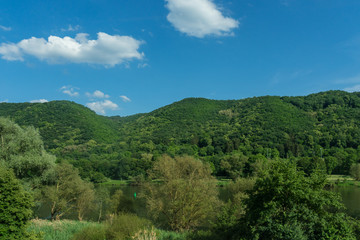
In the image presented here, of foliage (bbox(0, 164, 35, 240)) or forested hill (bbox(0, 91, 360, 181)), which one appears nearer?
foliage (bbox(0, 164, 35, 240))

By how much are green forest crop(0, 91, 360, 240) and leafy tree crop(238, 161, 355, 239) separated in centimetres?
5

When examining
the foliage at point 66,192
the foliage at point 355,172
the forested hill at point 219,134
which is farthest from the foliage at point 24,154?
the foliage at point 355,172

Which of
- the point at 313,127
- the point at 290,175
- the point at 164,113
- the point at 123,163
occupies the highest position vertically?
the point at 164,113

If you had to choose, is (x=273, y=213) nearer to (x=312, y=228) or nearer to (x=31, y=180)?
(x=312, y=228)

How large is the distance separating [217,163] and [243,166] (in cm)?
1480

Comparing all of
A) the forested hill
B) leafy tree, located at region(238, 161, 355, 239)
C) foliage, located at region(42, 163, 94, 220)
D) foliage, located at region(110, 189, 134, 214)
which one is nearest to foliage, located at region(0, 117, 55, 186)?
foliage, located at region(42, 163, 94, 220)

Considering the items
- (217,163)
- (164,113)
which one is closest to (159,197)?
(217,163)

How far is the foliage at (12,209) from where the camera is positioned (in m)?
12.1

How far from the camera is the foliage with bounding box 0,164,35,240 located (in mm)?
12055

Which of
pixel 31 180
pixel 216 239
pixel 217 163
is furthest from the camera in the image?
pixel 217 163

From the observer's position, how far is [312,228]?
1107 centimetres

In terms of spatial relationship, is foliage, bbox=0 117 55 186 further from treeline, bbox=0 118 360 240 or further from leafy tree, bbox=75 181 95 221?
leafy tree, bbox=75 181 95 221

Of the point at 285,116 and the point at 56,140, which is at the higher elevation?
the point at 285,116

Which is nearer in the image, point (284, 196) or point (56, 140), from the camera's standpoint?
point (284, 196)
